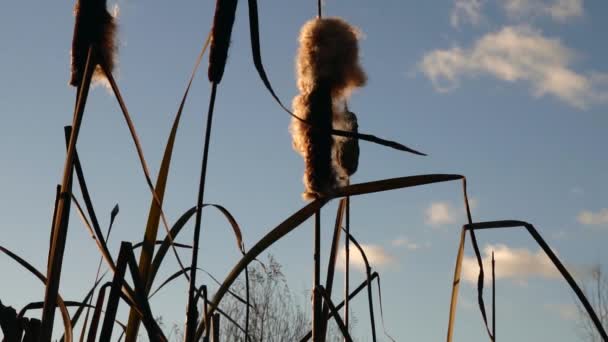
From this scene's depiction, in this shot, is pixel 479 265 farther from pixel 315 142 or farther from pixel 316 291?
pixel 315 142

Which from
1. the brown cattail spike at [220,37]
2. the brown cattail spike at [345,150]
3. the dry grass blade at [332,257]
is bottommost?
the dry grass blade at [332,257]

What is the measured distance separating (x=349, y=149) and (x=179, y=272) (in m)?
→ 0.57

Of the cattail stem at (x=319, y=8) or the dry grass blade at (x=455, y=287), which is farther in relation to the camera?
the cattail stem at (x=319, y=8)

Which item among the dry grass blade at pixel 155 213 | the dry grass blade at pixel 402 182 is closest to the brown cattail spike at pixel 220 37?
the dry grass blade at pixel 155 213

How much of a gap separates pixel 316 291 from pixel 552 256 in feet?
1.34

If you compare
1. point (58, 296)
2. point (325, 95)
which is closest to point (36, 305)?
point (58, 296)

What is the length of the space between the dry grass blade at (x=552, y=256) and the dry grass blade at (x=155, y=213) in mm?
493

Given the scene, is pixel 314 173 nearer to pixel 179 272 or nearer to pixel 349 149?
pixel 349 149

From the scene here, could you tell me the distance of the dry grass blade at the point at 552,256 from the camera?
1.11m

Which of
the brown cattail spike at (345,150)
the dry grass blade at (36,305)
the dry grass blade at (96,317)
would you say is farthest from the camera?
the brown cattail spike at (345,150)

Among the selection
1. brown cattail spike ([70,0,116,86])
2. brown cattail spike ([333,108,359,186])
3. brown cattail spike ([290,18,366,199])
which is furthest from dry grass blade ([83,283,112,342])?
brown cattail spike ([333,108,359,186])

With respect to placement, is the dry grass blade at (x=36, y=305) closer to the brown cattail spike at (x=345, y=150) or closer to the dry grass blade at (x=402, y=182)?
the dry grass blade at (x=402, y=182)

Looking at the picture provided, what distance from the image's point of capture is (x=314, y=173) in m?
1.62

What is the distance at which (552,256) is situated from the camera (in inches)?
46.3
